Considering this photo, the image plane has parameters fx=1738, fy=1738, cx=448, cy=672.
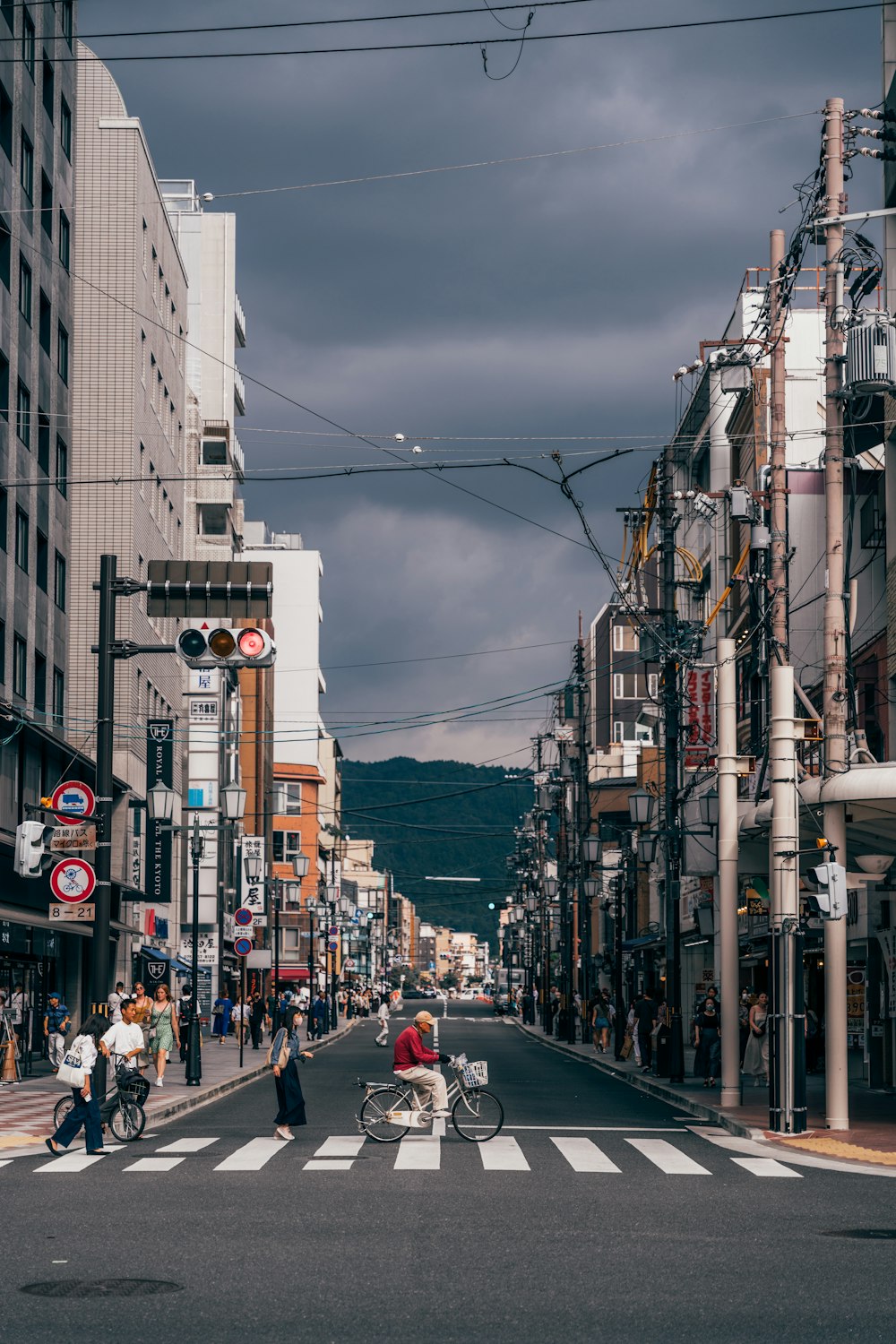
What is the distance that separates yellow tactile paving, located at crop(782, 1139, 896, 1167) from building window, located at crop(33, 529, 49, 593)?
29.6m

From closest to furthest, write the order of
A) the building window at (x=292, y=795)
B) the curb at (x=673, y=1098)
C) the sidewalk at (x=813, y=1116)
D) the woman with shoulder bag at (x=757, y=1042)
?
1. the sidewalk at (x=813, y=1116)
2. the curb at (x=673, y=1098)
3. the woman with shoulder bag at (x=757, y=1042)
4. the building window at (x=292, y=795)

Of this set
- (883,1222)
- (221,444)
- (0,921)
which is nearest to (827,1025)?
(883,1222)

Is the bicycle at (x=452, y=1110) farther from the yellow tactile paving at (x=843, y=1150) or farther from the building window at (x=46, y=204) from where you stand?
the building window at (x=46, y=204)

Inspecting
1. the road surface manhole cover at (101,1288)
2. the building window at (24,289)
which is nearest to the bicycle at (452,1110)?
the road surface manhole cover at (101,1288)

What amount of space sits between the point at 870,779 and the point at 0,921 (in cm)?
2060

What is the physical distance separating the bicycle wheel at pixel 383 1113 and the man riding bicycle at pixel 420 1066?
0.91 ft

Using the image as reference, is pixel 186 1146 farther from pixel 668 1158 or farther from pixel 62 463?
pixel 62 463

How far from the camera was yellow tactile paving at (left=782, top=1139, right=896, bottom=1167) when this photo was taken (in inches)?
842

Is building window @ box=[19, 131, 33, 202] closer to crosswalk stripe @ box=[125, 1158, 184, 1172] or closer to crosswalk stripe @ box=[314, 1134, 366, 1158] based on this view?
crosswalk stripe @ box=[314, 1134, 366, 1158]

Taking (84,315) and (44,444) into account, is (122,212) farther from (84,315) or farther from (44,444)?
(44,444)

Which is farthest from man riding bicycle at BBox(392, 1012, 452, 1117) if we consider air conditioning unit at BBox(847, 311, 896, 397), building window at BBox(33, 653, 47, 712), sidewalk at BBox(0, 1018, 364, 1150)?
building window at BBox(33, 653, 47, 712)

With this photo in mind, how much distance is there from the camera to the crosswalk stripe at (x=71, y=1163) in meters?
20.0

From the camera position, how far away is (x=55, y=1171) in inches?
777

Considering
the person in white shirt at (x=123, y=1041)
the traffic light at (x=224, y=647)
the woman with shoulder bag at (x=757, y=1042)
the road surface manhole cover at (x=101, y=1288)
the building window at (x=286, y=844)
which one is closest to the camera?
the road surface manhole cover at (x=101, y=1288)
